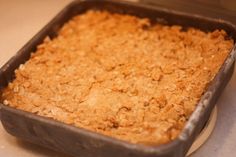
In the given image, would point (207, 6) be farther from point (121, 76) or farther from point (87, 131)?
point (87, 131)

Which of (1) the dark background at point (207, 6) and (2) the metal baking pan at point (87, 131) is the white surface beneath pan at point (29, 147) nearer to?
(2) the metal baking pan at point (87, 131)

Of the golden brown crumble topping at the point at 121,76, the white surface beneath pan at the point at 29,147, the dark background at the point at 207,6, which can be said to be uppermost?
the dark background at the point at 207,6

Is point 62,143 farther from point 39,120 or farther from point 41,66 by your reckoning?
Result: point 41,66

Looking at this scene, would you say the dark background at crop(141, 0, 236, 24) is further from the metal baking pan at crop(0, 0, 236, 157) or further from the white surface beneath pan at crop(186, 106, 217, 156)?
the white surface beneath pan at crop(186, 106, 217, 156)

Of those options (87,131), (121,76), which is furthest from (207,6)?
(87,131)

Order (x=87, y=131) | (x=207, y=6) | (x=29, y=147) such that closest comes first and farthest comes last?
1. (x=87, y=131)
2. (x=29, y=147)
3. (x=207, y=6)

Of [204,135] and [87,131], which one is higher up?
[87,131]

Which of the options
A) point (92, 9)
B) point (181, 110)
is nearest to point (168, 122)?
point (181, 110)

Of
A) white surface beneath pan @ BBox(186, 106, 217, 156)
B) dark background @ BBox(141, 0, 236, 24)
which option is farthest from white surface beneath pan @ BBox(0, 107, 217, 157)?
dark background @ BBox(141, 0, 236, 24)

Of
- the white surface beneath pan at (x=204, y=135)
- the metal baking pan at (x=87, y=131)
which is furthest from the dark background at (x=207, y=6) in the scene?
the white surface beneath pan at (x=204, y=135)

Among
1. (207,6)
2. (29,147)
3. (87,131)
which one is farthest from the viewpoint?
(207,6)
